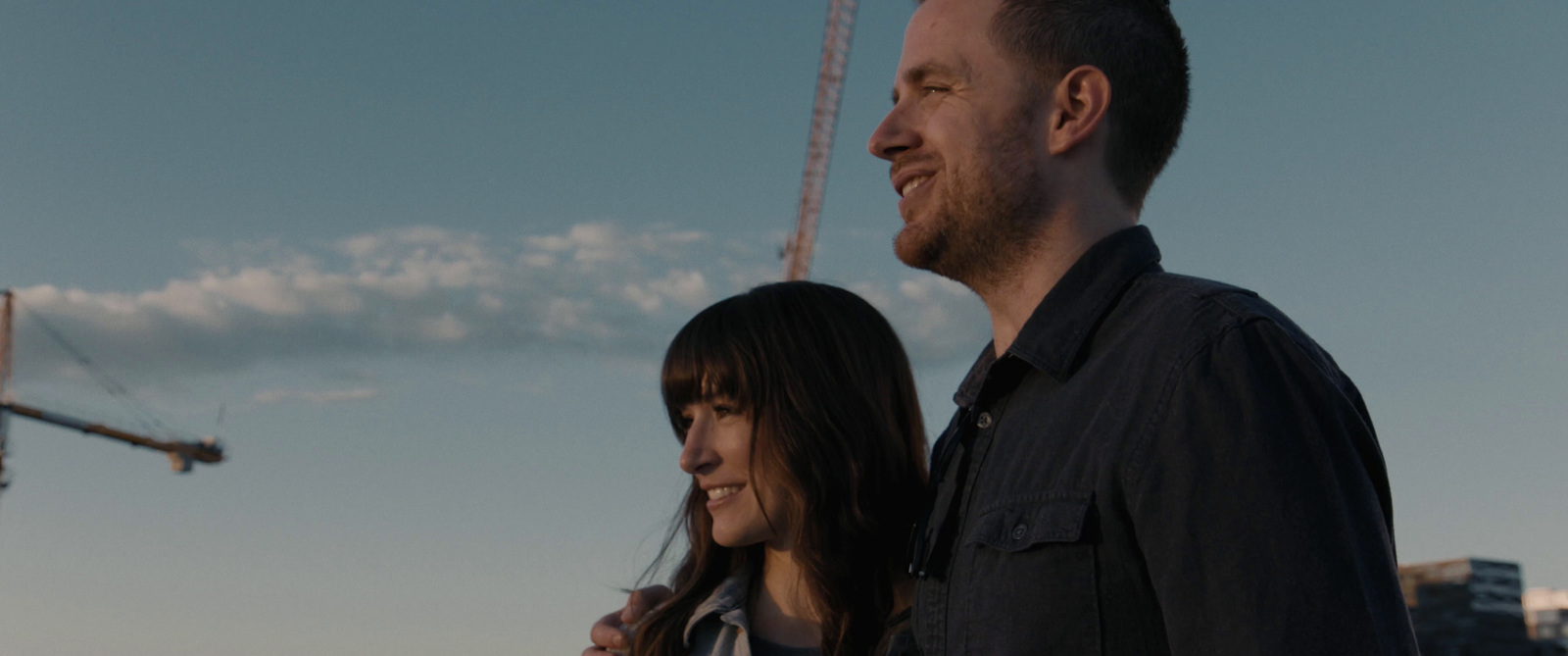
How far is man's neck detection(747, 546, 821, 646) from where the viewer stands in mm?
4732

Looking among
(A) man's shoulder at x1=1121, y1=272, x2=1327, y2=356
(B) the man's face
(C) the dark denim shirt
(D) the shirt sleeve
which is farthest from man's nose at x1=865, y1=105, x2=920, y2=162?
(D) the shirt sleeve

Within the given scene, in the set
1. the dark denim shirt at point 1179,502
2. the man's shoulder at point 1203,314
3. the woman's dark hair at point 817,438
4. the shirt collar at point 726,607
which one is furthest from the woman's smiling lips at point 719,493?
the man's shoulder at point 1203,314

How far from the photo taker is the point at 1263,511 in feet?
7.32

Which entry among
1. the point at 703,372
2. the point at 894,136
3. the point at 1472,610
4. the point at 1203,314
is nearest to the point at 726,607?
the point at 703,372

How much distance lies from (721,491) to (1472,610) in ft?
182

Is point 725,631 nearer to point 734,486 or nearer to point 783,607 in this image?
point 783,607

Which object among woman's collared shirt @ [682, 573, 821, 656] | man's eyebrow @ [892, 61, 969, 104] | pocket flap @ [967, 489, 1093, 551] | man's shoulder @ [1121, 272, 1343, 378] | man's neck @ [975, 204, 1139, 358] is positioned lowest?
woman's collared shirt @ [682, 573, 821, 656]

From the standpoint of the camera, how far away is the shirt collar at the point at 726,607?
4.65 meters

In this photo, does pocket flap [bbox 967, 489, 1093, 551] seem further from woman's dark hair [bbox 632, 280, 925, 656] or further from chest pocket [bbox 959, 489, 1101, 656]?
woman's dark hair [bbox 632, 280, 925, 656]

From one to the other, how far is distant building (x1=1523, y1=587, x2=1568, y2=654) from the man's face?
60.3m

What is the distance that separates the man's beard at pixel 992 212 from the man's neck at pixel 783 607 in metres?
1.82

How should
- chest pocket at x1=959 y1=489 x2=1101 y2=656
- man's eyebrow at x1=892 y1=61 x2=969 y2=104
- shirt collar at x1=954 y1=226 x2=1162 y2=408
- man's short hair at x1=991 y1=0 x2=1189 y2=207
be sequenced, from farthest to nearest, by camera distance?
man's eyebrow at x1=892 y1=61 x2=969 y2=104
man's short hair at x1=991 y1=0 x2=1189 y2=207
shirt collar at x1=954 y1=226 x2=1162 y2=408
chest pocket at x1=959 y1=489 x2=1101 y2=656

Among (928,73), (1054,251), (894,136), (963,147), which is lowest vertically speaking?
(1054,251)

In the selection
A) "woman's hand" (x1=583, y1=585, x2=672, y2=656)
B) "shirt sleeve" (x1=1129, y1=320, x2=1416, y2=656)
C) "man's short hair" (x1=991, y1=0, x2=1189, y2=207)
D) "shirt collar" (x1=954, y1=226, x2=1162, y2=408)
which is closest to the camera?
"shirt sleeve" (x1=1129, y1=320, x2=1416, y2=656)
